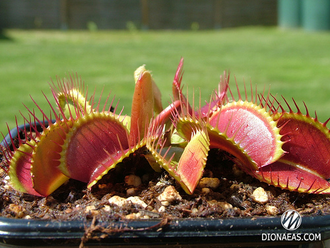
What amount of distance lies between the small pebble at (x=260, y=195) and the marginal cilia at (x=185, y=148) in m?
0.04

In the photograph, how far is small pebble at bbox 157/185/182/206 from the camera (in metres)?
0.91

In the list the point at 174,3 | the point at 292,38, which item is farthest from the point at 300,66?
the point at 174,3

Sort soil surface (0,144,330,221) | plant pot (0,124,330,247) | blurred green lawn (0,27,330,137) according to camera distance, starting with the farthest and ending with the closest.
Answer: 1. blurred green lawn (0,27,330,137)
2. soil surface (0,144,330,221)
3. plant pot (0,124,330,247)

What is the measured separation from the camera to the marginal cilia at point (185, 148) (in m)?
0.90

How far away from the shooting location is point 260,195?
944 mm

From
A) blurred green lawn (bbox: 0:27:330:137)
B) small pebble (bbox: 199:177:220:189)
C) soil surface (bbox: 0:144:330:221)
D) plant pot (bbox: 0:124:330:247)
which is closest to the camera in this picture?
plant pot (bbox: 0:124:330:247)

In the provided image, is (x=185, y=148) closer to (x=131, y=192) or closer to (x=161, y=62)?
(x=131, y=192)

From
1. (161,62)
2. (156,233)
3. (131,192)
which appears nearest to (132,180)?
(131,192)

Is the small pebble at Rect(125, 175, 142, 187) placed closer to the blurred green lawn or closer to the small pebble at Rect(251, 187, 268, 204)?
the small pebble at Rect(251, 187, 268, 204)

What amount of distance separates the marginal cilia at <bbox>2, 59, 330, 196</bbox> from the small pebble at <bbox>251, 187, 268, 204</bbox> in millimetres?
37

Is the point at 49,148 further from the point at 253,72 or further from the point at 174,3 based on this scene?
the point at 174,3

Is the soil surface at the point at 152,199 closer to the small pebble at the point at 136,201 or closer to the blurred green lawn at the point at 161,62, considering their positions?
the small pebble at the point at 136,201

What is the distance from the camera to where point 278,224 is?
0.76 m

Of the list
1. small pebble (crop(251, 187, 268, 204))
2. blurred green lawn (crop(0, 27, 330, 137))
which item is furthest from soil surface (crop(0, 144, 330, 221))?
blurred green lawn (crop(0, 27, 330, 137))
